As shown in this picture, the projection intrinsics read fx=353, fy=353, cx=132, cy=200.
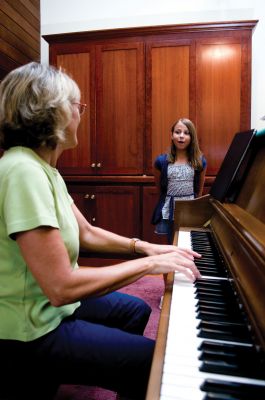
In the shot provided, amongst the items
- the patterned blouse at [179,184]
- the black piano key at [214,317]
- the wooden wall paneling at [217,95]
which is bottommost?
the black piano key at [214,317]

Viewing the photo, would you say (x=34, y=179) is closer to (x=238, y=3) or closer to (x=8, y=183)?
(x=8, y=183)

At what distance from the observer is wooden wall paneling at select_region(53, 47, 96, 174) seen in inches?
132

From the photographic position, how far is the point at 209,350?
60 centimetres

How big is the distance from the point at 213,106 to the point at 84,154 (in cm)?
128

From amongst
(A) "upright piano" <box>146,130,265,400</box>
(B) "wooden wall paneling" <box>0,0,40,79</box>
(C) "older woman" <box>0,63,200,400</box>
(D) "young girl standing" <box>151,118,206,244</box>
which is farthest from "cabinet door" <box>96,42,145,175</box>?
(C) "older woman" <box>0,63,200,400</box>

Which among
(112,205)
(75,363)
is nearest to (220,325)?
(75,363)

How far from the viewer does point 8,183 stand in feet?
2.60

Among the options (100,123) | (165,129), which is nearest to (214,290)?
(165,129)

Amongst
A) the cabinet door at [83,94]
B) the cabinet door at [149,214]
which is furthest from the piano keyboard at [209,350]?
the cabinet door at [83,94]

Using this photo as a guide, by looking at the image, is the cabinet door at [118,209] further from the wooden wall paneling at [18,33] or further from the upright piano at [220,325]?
the upright piano at [220,325]

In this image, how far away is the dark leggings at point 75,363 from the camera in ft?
2.65

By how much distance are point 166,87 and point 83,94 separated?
806 millimetres

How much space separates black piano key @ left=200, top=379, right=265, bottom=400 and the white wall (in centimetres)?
325

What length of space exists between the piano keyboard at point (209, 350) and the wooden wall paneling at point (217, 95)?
7.83ft
